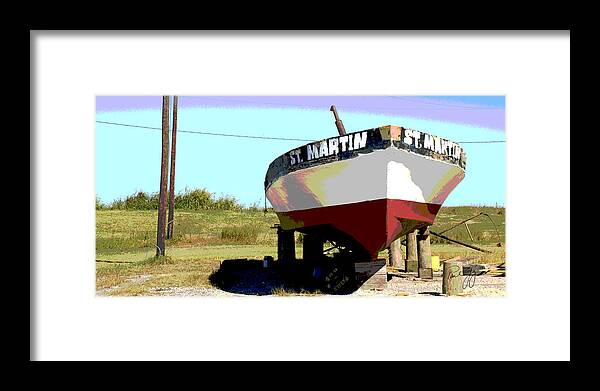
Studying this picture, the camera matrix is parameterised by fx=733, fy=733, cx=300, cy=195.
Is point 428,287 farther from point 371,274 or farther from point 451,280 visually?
point 371,274

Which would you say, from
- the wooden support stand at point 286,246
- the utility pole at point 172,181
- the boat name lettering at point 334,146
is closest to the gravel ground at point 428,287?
the wooden support stand at point 286,246

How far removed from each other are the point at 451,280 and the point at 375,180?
1.97 metres

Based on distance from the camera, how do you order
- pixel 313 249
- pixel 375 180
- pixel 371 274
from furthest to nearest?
pixel 313 249
pixel 371 274
pixel 375 180

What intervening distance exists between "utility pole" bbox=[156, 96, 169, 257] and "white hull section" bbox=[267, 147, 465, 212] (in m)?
4.45

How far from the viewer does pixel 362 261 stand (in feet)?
32.8

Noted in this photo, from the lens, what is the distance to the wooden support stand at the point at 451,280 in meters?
9.72

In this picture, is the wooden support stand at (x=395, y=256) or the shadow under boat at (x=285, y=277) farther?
the wooden support stand at (x=395, y=256)

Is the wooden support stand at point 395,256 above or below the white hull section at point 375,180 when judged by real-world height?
below

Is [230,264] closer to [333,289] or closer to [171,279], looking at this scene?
[171,279]

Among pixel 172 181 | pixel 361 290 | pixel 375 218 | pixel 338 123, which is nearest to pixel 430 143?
pixel 375 218

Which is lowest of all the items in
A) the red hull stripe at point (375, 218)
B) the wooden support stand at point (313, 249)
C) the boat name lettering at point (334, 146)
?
the wooden support stand at point (313, 249)

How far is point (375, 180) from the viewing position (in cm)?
882
